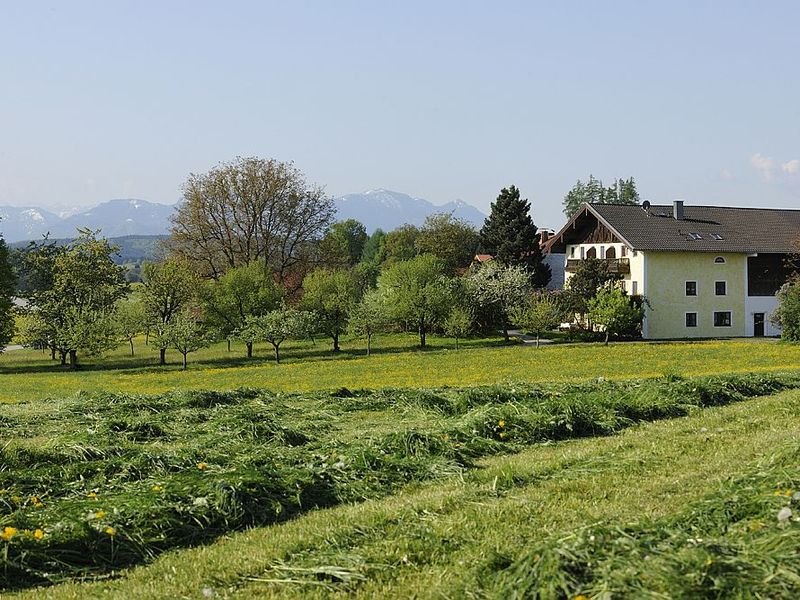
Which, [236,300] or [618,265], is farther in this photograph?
[618,265]

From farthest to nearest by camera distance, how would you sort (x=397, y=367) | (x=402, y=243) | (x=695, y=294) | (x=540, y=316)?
(x=402, y=243) < (x=695, y=294) < (x=540, y=316) < (x=397, y=367)

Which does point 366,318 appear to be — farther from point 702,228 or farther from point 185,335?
point 702,228

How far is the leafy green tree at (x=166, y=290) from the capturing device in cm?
4884

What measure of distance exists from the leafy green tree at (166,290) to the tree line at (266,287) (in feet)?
0.25

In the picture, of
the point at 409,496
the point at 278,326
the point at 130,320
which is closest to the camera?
the point at 409,496

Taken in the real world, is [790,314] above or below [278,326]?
above

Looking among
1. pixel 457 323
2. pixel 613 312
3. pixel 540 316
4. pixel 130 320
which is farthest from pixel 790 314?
pixel 130 320

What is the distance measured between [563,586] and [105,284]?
170 ft

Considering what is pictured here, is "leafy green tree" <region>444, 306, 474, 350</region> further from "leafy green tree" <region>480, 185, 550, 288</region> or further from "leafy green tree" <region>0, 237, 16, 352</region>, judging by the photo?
"leafy green tree" <region>0, 237, 16, 352</region>

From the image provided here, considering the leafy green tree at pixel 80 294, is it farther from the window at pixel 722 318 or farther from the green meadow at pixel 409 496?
the window at pixel 722 318

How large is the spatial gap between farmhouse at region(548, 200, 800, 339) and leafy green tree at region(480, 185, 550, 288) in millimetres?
8492

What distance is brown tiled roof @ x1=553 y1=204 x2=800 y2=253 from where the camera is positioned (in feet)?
175

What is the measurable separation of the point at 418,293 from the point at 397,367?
16.4 meters

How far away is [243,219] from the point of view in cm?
6197
